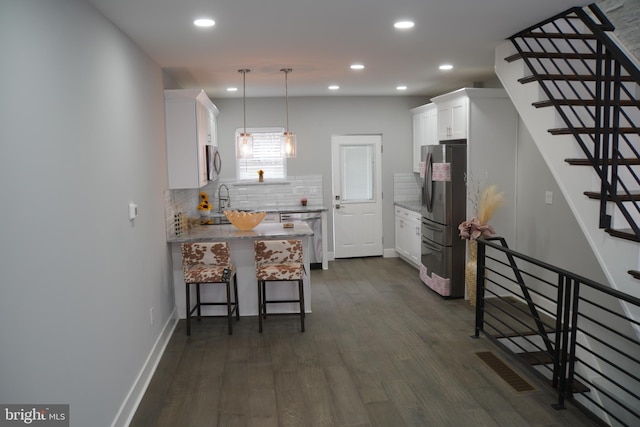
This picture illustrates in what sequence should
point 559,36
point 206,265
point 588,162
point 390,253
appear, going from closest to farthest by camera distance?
1. point 588,162
2. point 559,36
3. point 206,265
4. point 390,253

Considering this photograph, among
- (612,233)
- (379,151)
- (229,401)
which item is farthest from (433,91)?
(229,401)

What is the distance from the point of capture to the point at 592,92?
3955mm

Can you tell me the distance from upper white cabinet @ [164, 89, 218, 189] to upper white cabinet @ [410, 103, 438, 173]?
342 cm

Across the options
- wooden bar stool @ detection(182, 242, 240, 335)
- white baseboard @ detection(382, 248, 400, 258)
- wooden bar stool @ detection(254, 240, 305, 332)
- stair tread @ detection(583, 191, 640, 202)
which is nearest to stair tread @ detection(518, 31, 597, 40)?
stair tread @ detection(583, 191, 640, 202)

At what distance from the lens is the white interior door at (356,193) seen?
26.9ft

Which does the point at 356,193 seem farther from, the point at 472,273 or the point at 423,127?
the point at 472,273

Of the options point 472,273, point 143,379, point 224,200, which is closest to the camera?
point 143,379

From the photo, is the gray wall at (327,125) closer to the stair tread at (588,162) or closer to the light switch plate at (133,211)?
the light switch plate at (133,211)

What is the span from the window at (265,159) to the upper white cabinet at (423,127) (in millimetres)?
2141

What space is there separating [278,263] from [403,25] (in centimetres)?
257

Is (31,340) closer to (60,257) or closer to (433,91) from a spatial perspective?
(60,257)

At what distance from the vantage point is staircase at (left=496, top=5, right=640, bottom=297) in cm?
298

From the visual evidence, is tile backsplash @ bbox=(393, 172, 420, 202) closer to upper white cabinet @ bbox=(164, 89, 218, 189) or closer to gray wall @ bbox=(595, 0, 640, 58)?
upper white cabinet @ bbox=(164, 89, 218, 189)

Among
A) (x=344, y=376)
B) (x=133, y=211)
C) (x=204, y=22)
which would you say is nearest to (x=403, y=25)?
(x=204, y=22)
